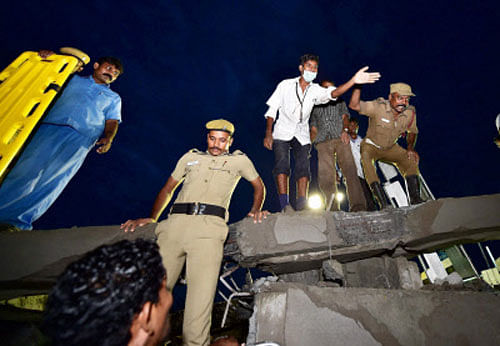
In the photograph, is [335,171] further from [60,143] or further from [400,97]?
[60,143]

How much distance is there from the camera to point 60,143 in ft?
10.9

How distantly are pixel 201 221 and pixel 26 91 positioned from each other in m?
3.39

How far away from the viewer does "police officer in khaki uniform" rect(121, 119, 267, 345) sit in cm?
201

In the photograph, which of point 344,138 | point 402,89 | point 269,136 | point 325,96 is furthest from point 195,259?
point 402,89

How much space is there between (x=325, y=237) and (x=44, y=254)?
3214mm

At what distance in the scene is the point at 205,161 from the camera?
282 centimetres

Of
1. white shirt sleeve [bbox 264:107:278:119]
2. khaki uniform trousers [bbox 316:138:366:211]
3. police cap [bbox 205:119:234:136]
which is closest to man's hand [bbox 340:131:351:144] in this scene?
khaki uniform trousers [bbox 316:138:366:211]

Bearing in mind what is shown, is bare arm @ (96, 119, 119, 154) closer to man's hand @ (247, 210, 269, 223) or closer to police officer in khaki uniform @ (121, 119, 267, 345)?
police officer in khaki uniform @ (121, 119, 267, 345)

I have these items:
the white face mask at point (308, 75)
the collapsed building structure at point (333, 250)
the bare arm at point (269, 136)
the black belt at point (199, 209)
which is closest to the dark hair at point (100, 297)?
the black belt at point (199, 209)

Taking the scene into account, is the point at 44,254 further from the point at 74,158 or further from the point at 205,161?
the point at 205,161

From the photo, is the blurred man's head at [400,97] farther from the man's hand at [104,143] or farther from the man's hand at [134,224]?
the man's hand at [104,143]

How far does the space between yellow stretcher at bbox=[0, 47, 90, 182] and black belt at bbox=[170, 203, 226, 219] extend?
2.27 metres

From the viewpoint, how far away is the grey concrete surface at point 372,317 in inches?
76.0

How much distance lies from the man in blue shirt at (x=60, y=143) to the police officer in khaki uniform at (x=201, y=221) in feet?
5.16
